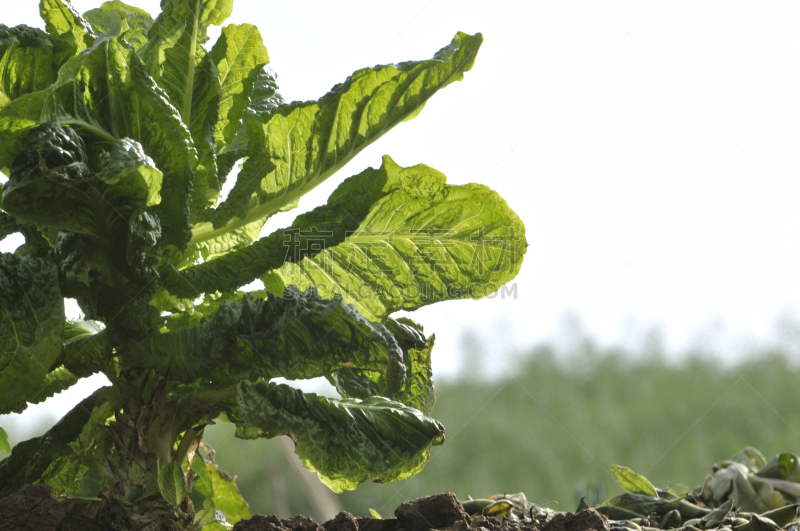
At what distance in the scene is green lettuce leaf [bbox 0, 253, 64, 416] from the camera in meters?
0.74

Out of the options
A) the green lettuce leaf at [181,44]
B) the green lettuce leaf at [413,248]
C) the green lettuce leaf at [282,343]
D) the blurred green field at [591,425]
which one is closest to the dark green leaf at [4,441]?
the green lettuce leaf at [282,343]

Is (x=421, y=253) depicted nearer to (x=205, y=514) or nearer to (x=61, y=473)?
(x=205, y=514)

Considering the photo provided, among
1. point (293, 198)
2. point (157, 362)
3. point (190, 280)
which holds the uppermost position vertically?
point (293, 198)

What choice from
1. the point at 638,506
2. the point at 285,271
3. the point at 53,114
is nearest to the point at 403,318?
the point at 285,271

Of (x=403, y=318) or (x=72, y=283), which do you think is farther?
(x=403, y=318)

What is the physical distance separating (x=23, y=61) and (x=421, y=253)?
640mm

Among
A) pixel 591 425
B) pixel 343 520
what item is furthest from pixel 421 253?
pixel 591 425

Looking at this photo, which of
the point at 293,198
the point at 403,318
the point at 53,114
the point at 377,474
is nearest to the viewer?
the point at 53,114

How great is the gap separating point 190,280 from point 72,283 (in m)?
0.15

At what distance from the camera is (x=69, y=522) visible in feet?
2.60

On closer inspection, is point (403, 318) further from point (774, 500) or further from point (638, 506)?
point (774, 500)

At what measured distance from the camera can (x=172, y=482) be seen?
767 millimetres

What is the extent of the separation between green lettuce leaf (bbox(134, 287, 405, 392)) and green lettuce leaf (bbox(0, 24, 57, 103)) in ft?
1.27

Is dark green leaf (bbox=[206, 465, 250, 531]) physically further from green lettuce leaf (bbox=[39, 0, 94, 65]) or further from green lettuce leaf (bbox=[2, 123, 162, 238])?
green lettuce leaf (bbox=[39, 0, 94, 65])
